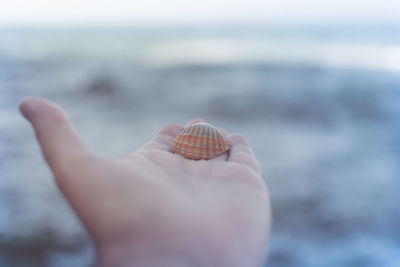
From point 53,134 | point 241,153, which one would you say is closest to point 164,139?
point 241,153

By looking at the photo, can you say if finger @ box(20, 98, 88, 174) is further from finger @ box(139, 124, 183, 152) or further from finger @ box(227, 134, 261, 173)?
finger @ box(227, 134, 261, 173)

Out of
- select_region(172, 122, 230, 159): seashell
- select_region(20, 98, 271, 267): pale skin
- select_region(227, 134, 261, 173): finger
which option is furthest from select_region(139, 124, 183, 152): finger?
select_region(20, 98, 271, 267): pale skin

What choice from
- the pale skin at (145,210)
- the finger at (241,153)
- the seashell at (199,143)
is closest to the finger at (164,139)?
the seashell at (199,143)

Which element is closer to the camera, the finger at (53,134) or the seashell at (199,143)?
the finger at (53,134)

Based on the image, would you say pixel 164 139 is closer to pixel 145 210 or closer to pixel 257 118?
pixel 145 210

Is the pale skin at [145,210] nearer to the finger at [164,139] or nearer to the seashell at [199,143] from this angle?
the finger at [164,139]

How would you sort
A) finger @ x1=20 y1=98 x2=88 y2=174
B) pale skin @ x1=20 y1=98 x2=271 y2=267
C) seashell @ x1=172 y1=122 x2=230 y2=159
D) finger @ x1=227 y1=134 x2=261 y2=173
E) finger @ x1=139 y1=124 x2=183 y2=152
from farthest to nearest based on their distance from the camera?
seashell @ x1=172 y1=122 x2=230 y2=159
finger @ x1=139 y1=124 x2=183 y2=152
finger @ x1=227 y1=134 x2=261 y2=173
finger @ x1=20 y1=98 x2=88 y2=174
pale skin @ x1=20 y1=98 x2=271 y2=267
